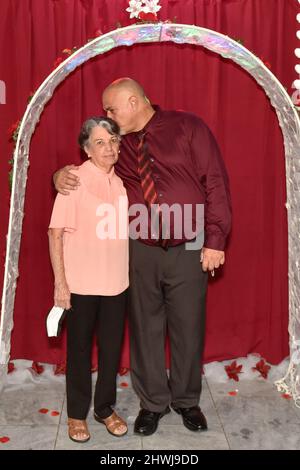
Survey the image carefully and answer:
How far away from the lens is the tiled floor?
267 centimetres

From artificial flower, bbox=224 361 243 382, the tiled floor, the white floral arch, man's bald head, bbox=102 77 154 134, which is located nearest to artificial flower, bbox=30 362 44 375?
the tiled floor

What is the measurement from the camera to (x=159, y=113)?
8.97 feet

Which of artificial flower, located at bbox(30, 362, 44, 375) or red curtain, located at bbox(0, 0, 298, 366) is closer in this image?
red curtain, located at bbox(0, 0, 298, 366)

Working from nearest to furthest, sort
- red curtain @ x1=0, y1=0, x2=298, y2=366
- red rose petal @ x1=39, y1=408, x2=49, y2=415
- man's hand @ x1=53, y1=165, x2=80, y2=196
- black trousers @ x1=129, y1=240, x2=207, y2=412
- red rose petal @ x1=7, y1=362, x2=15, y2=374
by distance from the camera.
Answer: man's hand @ x1=53, y1=165, x2=80, y2=196
black trousers @ x1=129, y1=240, x2=207, y2=412
red rose petal @ x1=39, y1=408, x2=49, y2=415
red curtain @ x1=0, y1=0, x2=298, y2=366
red rose petal @ x1=7, y1=362, x2=15, y2=374

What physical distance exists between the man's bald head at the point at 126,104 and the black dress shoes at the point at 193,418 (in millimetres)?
1486

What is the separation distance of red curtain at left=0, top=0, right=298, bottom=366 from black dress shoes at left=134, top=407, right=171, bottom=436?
69 centimetres

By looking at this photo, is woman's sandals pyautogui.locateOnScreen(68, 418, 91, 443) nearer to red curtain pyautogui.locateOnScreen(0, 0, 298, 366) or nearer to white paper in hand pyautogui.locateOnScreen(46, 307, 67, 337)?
white paper in hand pyautogui.locateOnScreen(46, 307, 67, 337)

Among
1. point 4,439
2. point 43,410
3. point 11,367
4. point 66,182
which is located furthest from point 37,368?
point 66,182

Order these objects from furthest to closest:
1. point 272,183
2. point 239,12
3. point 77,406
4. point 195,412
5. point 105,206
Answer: point 272,183 < point 239,12 < point 195,412 < point 77,406 < point 105,206

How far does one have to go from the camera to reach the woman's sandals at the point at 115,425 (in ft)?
8.96

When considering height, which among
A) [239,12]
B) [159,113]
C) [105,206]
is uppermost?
[239,12]
